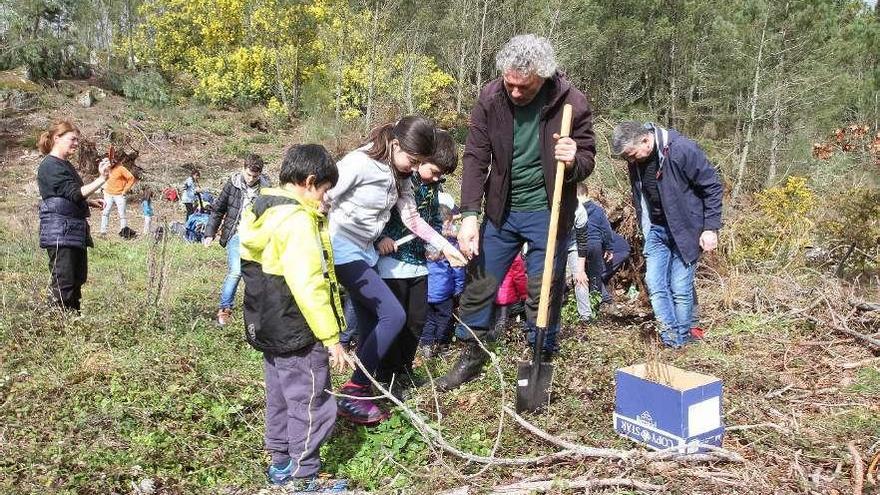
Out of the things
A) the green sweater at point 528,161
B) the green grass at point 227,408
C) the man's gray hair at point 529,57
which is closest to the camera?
the green grass at point 227,408

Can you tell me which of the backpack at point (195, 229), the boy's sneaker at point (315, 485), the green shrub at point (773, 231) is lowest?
the backpack at point (195, 229)

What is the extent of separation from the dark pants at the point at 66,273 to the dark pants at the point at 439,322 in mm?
2603

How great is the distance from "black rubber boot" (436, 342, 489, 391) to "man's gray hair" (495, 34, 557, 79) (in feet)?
5.40

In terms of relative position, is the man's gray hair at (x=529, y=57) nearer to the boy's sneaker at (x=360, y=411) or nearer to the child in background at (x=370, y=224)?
the child in background at (x=370, y=224)

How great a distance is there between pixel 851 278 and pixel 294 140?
67.4ft

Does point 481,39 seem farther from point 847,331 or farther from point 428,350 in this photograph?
point 847,331

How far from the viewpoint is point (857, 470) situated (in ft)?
9.02

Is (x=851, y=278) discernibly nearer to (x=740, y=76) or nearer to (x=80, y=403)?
(x=80, y=403)

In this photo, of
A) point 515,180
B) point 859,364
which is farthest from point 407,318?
point 859,364

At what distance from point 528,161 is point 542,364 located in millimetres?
1124

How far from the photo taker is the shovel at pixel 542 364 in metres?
3.62

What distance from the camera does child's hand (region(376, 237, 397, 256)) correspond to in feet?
13.2

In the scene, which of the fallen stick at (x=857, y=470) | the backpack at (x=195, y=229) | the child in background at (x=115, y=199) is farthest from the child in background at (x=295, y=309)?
the child in background at (x=115, y=199)

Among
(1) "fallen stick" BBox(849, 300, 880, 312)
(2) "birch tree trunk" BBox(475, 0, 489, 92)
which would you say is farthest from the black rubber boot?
(2) "birch tree trunk" BBox(475, 0, 489, 92)
